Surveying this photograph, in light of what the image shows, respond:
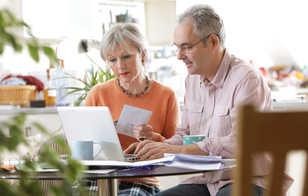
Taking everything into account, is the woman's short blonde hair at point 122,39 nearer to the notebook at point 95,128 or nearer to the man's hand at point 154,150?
the notebook at point 95,128

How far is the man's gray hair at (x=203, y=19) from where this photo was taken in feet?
7.10

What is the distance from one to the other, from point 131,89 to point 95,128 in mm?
776

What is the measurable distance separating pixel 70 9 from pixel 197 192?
327 cm

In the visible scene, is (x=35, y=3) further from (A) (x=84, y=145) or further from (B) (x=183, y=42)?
(A) (x=84, y=145)

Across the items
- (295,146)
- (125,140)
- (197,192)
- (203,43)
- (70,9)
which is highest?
(70,9)

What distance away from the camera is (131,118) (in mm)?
2104

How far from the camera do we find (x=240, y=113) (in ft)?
2.63

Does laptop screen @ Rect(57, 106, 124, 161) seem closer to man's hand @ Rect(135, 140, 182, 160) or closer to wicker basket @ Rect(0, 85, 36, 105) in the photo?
man's hand @ Rect(135, 140, 182, 160)

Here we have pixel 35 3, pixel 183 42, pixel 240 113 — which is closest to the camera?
pixel 240 113

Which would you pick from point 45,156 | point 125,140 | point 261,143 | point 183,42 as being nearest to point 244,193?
point 261,143

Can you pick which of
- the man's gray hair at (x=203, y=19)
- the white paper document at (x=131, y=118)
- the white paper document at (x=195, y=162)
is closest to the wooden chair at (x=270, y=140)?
the white paper document at (x=195, y=162)

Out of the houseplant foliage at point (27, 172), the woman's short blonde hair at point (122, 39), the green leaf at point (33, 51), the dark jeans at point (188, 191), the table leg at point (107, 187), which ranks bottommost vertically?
the dark jeans at point (188, 191)

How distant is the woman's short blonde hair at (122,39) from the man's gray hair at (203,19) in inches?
16.1

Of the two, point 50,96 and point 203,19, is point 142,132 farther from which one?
point 50,96
